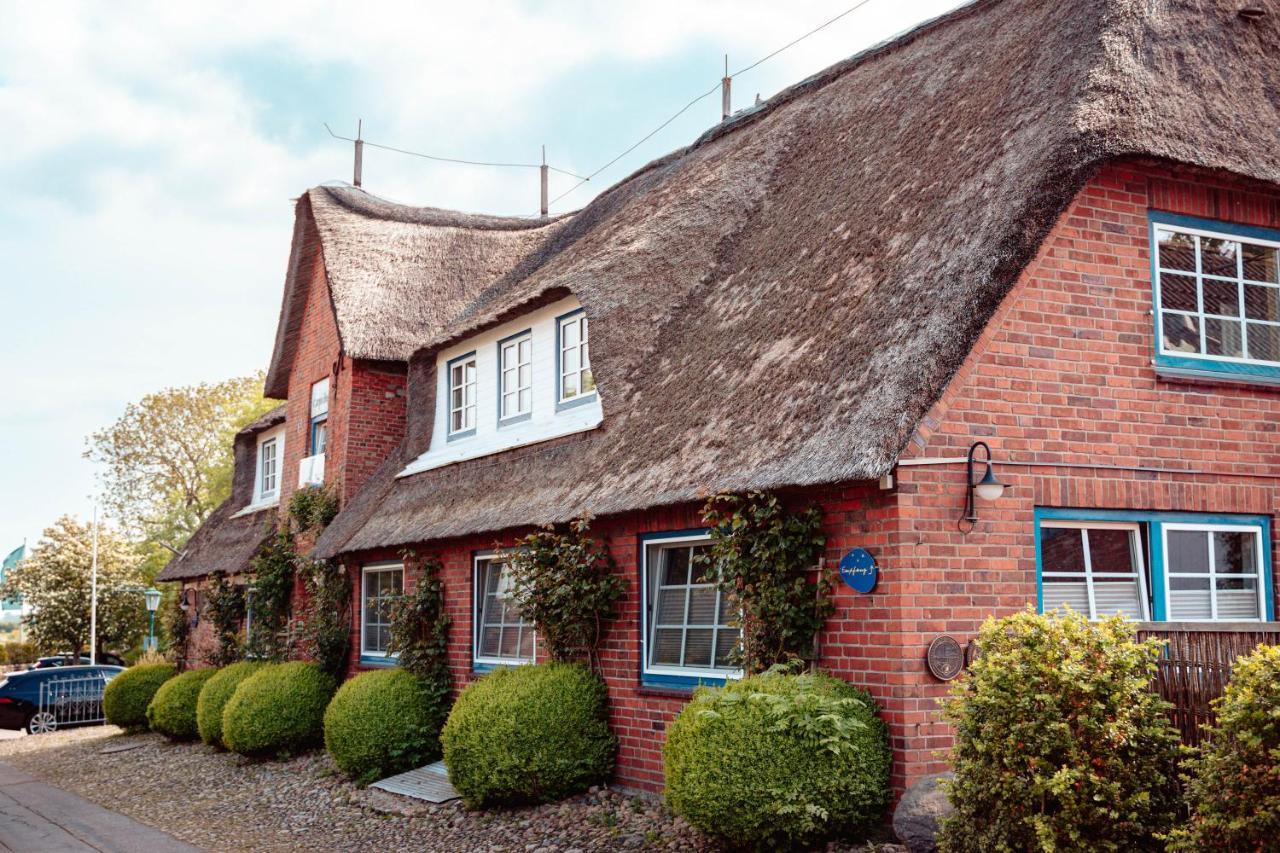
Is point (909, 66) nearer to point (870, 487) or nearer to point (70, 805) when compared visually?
point (870, 487)

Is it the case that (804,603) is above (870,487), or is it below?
below

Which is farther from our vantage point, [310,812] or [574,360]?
[574,360]

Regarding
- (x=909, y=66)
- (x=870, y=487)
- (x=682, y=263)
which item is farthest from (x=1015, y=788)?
(x=909, y=66)

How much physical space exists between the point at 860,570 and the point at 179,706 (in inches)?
582

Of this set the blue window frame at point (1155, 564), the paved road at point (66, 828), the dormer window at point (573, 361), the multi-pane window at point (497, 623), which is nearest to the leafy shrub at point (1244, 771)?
the blue window frame at point (1155, 564)

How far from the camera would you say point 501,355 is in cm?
1534

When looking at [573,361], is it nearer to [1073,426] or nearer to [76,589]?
[1073,426]

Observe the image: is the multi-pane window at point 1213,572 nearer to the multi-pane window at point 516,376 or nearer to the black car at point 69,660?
the multi-pane window at point 516,376

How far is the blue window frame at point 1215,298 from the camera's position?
9.47 meters

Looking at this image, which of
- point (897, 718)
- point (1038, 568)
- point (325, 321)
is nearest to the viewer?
point (897, 718)

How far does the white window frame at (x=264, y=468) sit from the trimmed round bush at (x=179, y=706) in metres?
3.88

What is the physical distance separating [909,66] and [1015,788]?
9000mm

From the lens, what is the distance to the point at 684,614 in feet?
34.8

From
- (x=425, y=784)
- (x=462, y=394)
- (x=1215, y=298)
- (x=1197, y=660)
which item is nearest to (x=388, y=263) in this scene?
(x=462, y=394)
